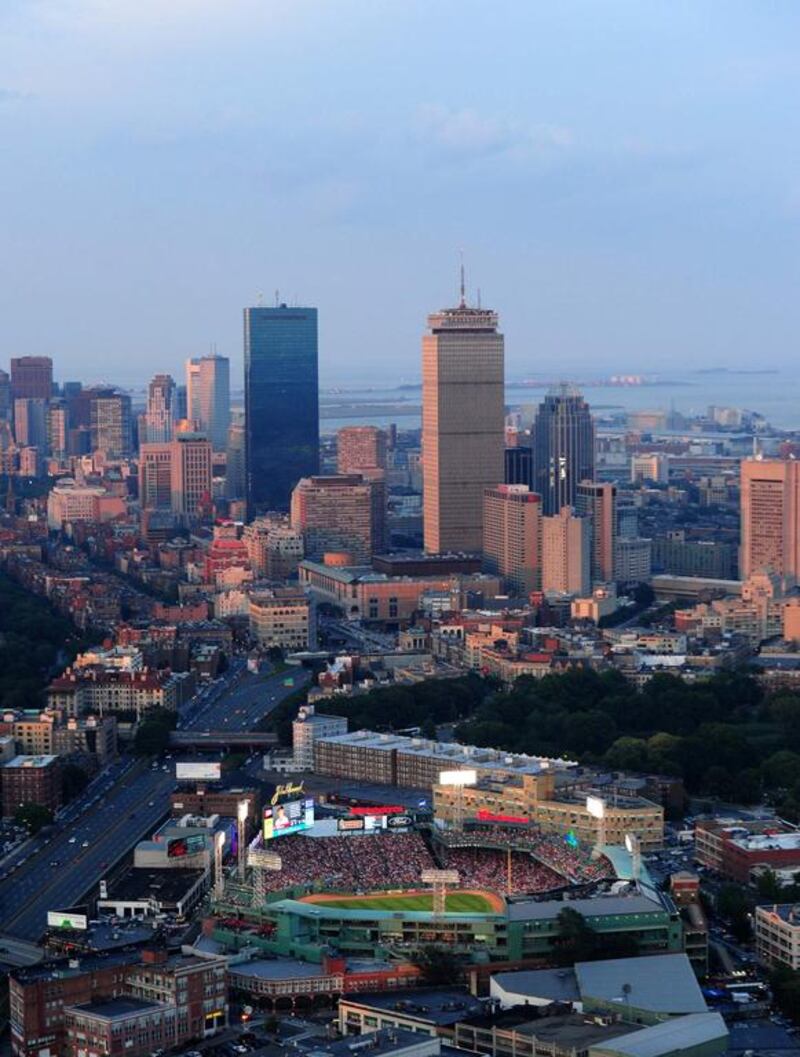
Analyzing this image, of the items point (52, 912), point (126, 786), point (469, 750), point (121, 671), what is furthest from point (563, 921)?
point (121, 671)

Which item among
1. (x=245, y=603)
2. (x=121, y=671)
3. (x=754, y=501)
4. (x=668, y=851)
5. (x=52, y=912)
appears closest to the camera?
(x=52, y=912)

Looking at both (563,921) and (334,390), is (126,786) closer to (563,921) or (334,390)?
(563,921)

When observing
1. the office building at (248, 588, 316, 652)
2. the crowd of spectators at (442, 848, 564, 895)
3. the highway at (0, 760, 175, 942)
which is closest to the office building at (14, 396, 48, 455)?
the office building at (248, 588, 316, 652)

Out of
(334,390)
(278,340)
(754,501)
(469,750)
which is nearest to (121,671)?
(469,750)

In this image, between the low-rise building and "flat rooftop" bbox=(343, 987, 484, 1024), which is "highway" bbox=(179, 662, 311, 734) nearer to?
the low-rise building

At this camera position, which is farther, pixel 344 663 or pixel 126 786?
pixel 344 663

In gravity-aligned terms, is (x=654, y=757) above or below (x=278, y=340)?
below

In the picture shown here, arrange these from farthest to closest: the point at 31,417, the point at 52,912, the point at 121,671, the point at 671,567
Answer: the point at 31,417, the point at 671,567, the point at 121,671, the point at 52,912

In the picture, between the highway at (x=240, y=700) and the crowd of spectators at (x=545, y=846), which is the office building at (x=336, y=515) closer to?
the highway at (x=240, y=700)
